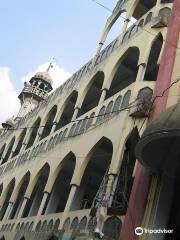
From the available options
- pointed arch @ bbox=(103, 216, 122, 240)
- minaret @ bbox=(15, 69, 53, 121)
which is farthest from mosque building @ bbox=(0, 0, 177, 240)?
minaret @ bbox=(15, 69, 53, 121)

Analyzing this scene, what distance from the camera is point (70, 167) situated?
2038 cm

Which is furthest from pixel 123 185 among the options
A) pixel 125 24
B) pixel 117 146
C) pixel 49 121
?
pixel 49 121

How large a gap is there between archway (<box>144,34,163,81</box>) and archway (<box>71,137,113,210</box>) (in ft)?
12.0

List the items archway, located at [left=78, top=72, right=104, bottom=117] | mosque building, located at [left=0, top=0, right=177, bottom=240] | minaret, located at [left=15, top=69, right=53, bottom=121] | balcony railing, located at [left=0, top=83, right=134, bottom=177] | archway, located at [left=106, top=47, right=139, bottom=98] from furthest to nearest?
minaret, located at [left=15, top=69, right=53, bottom=121] → archway, located at [left=78, top=72, right=104, bottom=117] → archway, located at [left=106, top=47, right=139, bottom=98] → balcony railing, located at [left=0, top=83, right=134, bottom=177] → mosque building, located at [left=0, top=0, right=177, bottom=240]

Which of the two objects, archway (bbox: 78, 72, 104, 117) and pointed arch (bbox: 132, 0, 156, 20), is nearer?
archway (bbox: 78, 72, 104, 117)

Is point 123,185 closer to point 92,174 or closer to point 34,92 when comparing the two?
point 92,174

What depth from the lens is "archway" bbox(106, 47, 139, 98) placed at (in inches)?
687

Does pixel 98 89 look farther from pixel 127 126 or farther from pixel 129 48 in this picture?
pixel 127 126

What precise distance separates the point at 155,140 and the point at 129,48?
757 cm

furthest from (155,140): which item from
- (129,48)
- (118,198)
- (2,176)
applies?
(2,176)

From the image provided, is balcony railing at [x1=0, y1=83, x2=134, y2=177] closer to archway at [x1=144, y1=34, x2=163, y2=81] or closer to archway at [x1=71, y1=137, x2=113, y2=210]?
archway at [x1=71, y1=137, x2=113, y2=210]

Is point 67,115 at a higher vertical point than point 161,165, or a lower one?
higher

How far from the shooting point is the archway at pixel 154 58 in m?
15.9

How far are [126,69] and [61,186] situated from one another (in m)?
7.07
